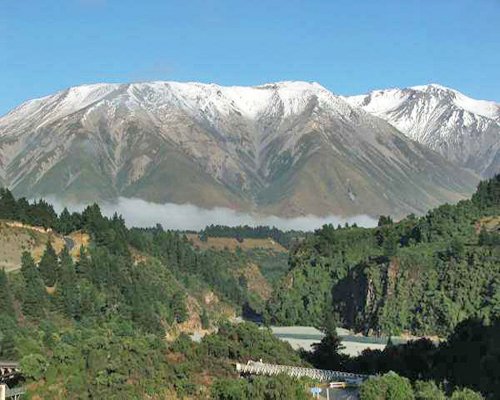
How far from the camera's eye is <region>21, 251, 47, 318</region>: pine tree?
121 meters

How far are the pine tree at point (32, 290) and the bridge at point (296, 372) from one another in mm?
42475

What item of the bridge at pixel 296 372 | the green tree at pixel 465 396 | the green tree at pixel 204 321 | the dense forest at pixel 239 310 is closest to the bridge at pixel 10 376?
the dense forest at pixel 239 310

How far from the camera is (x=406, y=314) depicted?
155500mm

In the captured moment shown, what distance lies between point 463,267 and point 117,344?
7847cm

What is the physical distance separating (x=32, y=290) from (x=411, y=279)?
5747cm

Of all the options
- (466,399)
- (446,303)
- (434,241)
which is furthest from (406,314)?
(466,399)

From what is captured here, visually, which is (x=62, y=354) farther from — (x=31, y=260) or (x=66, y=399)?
(x=31, y=260)

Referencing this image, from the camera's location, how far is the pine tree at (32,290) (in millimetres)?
121438

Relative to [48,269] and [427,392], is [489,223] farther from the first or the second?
[427,392]

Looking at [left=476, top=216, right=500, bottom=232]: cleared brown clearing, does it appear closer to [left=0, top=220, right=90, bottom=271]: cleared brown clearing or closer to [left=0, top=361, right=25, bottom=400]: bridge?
[left=0, top=220, right=90, bottom=271]: cleared brown clearing

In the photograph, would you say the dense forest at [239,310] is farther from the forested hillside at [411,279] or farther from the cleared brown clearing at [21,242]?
the cleared brown clearing at [21,242]

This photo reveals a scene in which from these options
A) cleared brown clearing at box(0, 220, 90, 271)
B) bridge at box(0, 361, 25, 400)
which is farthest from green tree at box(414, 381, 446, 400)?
cleared brown clearing at box(0, 220, 90, 271)

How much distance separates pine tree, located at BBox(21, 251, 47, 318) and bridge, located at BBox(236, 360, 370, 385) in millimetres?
42475

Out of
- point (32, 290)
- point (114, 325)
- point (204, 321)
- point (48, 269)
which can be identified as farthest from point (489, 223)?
point (32, 290)
